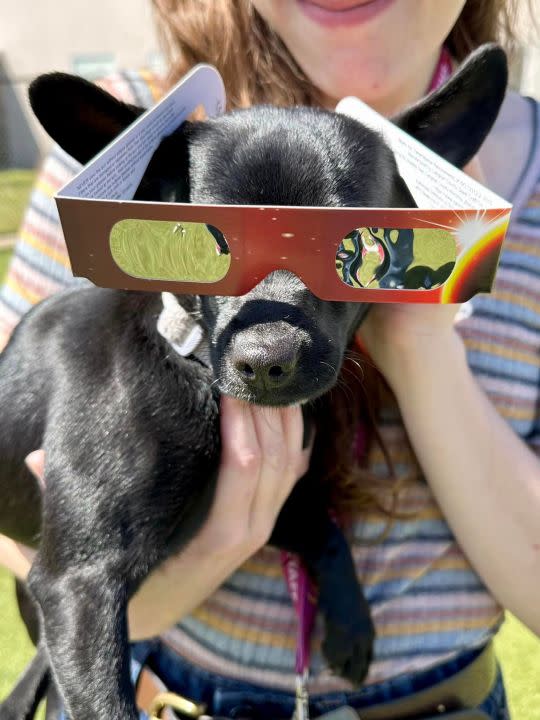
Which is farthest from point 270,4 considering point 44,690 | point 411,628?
point 44,690

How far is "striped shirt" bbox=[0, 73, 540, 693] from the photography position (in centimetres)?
136

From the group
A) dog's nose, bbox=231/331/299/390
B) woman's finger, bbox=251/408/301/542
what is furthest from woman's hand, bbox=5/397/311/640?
dog's nose, bbox=231/331/299/390

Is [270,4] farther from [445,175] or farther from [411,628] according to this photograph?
[411,628]

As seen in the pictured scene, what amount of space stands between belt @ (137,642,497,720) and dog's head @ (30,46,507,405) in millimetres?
544

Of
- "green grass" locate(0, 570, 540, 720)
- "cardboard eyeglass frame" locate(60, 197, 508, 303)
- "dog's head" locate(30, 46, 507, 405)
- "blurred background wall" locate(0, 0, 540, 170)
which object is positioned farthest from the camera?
"blurred background wall" locate(0, 0, 540, 170)

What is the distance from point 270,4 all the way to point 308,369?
736 mm

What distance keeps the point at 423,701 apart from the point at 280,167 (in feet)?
2.96

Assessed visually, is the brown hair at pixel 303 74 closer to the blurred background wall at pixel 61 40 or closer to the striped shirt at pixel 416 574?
the striped shirt at pixel 416 574

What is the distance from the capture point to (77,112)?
1.19 meters

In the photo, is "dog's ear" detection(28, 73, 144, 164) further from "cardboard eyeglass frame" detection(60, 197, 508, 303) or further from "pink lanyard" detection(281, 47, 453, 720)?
"pink lanyard" detection(281, 47, 453, 720)

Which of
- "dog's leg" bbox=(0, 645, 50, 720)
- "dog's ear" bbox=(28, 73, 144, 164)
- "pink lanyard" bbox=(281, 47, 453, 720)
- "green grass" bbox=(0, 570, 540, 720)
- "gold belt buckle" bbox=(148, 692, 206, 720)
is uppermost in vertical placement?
"dog's ear" bbox=(28, 73, 144, 164)

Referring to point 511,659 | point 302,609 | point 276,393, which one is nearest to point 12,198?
point 511,659

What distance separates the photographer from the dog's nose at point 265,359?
106cm

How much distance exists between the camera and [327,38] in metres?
1.41
